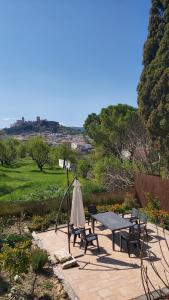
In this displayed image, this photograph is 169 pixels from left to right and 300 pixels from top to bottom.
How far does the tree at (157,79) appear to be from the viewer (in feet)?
61.7

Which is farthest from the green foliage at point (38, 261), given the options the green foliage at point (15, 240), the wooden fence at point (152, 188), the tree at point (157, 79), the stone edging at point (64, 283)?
the tree at point (157, 79)

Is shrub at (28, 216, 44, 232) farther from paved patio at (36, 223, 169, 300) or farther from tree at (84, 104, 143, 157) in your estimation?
tree at (84, 104, 143, 157)

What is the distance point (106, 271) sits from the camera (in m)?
9.24

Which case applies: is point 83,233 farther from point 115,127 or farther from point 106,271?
point 115,127

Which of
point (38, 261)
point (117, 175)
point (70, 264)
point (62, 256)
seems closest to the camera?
point (38, 261)

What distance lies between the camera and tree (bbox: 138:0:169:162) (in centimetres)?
1881

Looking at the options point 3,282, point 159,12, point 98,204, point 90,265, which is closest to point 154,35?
point 159,12

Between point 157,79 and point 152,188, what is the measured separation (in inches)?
294

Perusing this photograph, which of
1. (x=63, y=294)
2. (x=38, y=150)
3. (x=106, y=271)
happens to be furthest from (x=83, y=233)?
(x=38, y=150)

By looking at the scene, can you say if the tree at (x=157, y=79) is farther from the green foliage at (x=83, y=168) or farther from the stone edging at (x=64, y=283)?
the green foliage at (x=83, y=168)

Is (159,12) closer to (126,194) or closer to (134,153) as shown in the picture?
(134,153)

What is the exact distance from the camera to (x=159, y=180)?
1633 cm

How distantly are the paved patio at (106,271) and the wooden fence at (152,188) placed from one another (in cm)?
421

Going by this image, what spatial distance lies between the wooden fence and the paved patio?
166 inches
